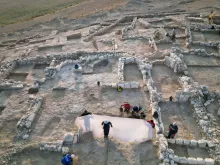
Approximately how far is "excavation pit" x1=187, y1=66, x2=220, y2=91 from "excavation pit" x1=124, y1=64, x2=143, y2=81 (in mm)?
3646

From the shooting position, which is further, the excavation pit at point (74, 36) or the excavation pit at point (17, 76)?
the excavation pit at point (74, 36)

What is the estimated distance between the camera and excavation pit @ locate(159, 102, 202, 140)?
12172mm

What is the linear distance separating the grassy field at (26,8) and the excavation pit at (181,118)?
2553 centimetres

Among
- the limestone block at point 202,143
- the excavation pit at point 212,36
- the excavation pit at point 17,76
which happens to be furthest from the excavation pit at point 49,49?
the limestone block at point 202,143

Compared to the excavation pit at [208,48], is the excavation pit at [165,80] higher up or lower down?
lower down

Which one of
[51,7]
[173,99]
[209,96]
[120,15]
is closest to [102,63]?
[173,99]

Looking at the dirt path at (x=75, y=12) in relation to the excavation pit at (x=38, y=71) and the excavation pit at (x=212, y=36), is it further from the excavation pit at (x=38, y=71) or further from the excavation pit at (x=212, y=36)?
the excavation pit at (x=212, y=36)

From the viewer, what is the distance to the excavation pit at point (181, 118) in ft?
39.9

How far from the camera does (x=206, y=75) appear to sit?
1686cm

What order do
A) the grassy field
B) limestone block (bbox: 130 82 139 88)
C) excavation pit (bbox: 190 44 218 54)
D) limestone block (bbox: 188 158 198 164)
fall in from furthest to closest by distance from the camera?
the grassy field → excavation pit (bbox: 190 44 218 54) → limestone block (bbox: 130 82 139 88) → limestone block (bbox: 188 158 198 164)

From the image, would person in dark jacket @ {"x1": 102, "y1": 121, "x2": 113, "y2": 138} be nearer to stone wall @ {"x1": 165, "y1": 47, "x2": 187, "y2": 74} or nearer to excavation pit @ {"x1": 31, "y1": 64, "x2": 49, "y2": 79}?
stone wall @ {"x1": 165, "y1": 47, "x2": 187, "y2": 74}

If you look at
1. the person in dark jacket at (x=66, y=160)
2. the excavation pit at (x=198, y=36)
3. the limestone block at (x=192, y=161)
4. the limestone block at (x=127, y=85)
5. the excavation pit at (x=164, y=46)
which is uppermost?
the excavation pit at (x=198, y=36)

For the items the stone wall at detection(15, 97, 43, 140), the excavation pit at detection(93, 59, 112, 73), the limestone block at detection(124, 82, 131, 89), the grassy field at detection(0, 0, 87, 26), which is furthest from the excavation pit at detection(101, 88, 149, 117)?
the grassy field at detection(0, 0, 87, 26)

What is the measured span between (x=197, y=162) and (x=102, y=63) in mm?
10730
